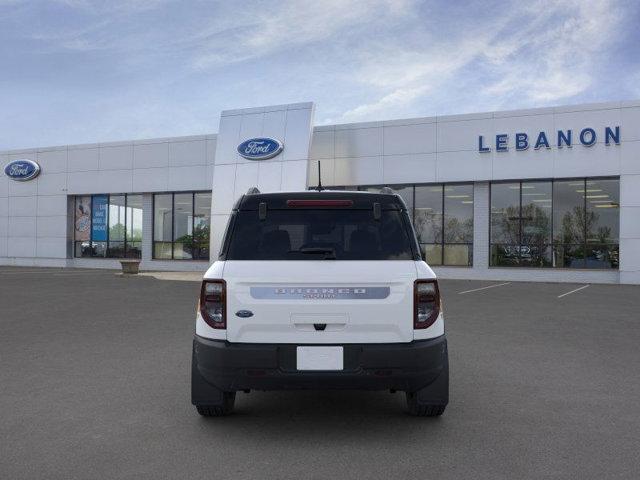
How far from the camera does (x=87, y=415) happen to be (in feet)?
16.5

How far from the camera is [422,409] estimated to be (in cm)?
488

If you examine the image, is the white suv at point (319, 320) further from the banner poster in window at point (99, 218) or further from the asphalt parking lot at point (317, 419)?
the banner poster in window at point (99, 218)

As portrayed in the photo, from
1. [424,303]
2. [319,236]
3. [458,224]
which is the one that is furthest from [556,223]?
[319,236]

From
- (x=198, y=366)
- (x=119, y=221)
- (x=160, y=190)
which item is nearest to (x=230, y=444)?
(x=198, y=366)

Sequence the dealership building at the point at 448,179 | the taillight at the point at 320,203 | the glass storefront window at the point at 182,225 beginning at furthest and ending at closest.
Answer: the glass storefront window at the point at 182,225
the dealership building at the point at 448,179
the taillight at the point at 320,203

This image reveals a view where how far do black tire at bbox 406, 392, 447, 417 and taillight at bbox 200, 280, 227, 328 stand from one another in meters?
1.71

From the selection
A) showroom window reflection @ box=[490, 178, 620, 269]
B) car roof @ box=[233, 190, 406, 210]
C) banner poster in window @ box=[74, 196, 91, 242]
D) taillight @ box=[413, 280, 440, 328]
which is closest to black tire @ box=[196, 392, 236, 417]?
car roof @ box=[233, 190, 406, 210]

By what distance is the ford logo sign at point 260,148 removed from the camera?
2538 cm

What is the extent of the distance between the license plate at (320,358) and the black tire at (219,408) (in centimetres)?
94

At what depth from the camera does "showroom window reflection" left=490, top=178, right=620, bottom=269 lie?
75.9ft

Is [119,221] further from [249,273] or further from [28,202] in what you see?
[249,273]

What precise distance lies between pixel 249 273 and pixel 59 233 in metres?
31.8

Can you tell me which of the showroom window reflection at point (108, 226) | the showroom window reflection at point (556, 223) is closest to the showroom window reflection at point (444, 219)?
the showroom window reflection at point (556, 223)

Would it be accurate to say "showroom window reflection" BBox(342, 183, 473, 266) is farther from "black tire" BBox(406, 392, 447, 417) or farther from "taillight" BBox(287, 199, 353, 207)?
Answer: "taillight" BBox(287, 199, 353, 207)
